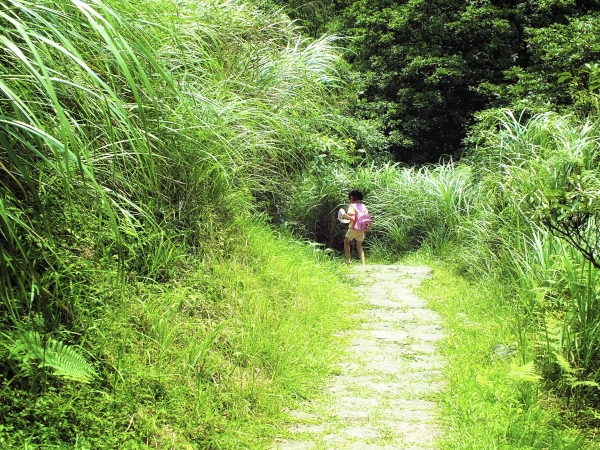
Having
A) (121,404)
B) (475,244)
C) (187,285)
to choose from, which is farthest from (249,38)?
(121,404)

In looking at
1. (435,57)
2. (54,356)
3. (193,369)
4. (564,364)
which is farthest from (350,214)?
(435,57)

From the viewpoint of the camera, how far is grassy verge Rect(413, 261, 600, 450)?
9.77ft

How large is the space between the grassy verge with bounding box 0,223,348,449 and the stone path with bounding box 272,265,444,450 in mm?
182

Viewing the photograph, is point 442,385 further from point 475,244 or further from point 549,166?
point 475,244

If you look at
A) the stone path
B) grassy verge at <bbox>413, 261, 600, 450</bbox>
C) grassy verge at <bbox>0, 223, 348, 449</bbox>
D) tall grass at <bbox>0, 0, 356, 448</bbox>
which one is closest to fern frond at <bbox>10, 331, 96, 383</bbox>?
tall grass at <bbox>0, 0, 356, 448</bbox>

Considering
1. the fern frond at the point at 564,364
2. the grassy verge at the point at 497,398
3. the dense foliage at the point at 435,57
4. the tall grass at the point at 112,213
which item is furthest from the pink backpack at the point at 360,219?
the dense foliage at the point at 435,57

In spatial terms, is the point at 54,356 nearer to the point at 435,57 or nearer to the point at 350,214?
the point at 350,214

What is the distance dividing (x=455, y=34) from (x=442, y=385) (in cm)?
1292

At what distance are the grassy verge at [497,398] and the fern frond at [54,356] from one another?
1.78m

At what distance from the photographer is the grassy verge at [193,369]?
102 inches

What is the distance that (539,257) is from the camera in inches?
175

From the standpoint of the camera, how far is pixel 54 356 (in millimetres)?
2557

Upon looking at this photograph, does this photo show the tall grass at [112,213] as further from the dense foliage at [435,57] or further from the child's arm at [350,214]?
the dense foliage at [435,57]

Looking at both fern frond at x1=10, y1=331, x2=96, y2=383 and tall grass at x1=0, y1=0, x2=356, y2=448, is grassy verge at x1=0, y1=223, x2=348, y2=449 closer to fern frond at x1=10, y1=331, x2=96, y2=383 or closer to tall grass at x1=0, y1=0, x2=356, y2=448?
tall grass at x1=0, y1=0, x2=356, y2=448
